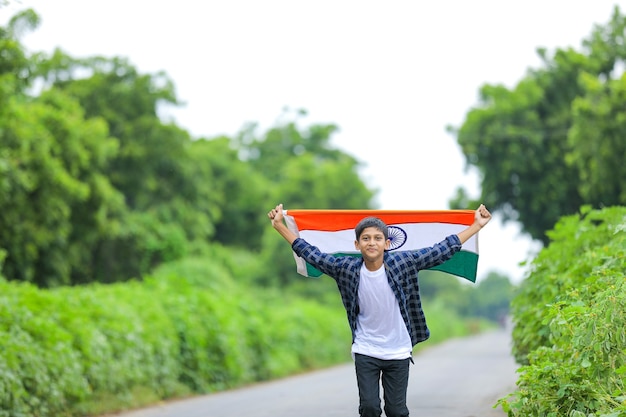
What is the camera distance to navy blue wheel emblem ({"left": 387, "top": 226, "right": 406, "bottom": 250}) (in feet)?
27.0

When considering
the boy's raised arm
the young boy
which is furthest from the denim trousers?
the boy's raised arm

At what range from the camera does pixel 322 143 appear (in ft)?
287

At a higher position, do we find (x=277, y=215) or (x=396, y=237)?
(x=277, y=215)

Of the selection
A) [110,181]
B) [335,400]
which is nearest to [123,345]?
[335,400]

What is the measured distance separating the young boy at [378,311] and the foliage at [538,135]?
93.8 ft

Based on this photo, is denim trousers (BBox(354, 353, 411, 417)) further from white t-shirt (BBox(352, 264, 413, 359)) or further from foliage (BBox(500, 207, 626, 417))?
foliage (BBox(500, 207, 626, 417))

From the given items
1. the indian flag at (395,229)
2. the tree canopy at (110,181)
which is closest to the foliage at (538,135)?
the tree canopy at (110,181)

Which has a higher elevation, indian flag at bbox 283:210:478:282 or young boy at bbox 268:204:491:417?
indian flag at bbox 283:210:478:282

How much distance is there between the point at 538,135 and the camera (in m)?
39.5

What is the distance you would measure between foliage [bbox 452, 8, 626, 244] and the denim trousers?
28.7 meters

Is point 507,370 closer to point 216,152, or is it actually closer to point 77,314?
point 77,314

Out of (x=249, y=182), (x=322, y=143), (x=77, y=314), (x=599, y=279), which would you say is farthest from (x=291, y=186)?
(x=599, y=279)

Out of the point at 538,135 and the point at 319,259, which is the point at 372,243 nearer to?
the point at 319,259

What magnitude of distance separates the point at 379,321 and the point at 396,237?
4.71ft
